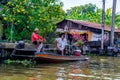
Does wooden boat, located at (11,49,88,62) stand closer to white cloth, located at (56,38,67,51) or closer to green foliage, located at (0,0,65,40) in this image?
white cloth, located at (56,38,67,51)

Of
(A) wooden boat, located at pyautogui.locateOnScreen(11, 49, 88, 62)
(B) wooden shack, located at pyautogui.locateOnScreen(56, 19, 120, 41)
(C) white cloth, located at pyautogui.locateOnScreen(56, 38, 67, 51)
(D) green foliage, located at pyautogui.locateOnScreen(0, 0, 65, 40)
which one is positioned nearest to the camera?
(A) wooden boat, located at pyautogui.locateOnScreen(11, 49, 88, 62)

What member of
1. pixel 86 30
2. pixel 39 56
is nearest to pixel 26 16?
pixel 39 56

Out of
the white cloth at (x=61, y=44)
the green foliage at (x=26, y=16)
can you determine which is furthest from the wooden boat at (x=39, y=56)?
the green foliage at (x=26, y=16)

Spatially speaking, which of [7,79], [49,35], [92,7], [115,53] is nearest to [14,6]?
[49,35]

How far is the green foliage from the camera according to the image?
22.2 m

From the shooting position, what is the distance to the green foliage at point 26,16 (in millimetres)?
22203

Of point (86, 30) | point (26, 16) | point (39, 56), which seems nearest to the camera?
point (39, 56)

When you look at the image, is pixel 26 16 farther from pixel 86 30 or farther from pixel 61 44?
pixel 86 30

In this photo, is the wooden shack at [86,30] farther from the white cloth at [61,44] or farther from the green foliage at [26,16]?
the white cloth at [61,44]

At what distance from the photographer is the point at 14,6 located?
894 inches

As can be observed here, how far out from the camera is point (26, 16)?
22625mm

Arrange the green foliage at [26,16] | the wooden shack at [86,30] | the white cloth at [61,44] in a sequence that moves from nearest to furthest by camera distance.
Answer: the white cloth at [61,44] < the green foliage at [26,16] < the wooden shack at [86,30]

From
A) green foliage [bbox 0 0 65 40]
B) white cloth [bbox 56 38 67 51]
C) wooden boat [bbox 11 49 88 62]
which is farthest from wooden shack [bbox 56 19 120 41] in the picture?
wooden boat [bbox 11 49 88 62]

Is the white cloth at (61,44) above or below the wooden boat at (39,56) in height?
above
